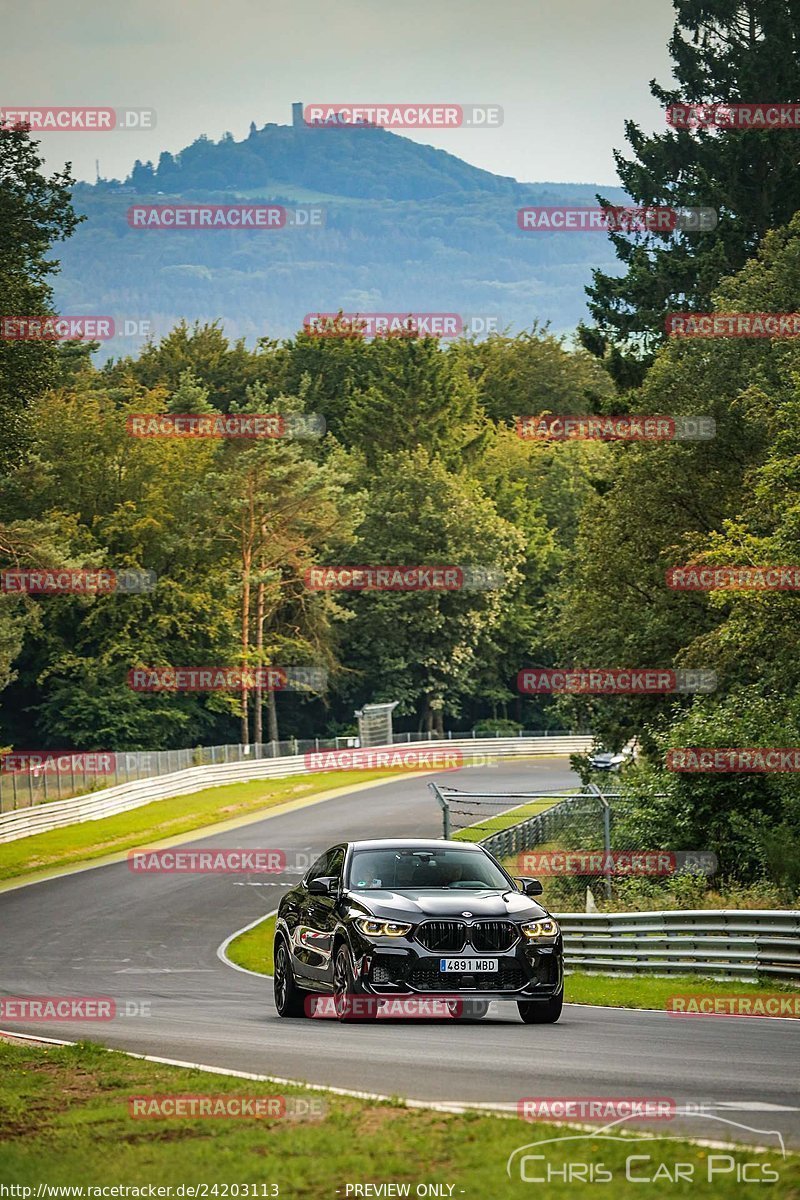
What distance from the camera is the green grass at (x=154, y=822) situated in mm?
48281

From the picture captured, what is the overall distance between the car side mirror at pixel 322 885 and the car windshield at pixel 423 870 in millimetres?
235

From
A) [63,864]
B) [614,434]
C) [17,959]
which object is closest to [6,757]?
[63,864]

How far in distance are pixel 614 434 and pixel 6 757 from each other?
151ft

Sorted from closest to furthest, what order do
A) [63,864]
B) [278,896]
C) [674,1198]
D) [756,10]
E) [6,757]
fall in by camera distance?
[674,1198], [278,896], [63,864], [756,10], [6,757]

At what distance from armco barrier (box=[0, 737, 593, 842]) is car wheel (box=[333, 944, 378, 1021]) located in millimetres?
36557

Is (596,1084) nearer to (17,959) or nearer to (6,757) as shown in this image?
(17,959)

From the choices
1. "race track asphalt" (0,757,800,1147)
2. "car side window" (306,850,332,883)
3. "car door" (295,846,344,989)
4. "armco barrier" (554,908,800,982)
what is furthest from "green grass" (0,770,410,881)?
"car door" (295,846,344,989)

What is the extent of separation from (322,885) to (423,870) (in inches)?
39.7

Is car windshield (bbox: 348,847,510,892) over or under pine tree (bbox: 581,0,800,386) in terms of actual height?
under

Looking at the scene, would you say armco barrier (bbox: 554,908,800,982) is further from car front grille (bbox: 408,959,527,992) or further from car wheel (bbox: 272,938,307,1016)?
car wheel (bbox: 272,938,307,1016)

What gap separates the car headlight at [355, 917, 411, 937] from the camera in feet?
47.4

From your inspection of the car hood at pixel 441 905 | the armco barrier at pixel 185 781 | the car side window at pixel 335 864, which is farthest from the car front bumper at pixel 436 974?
the armco barrier at pixel 185 781

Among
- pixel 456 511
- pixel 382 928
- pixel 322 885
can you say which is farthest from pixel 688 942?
pixel 456 511

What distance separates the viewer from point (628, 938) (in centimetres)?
2286
